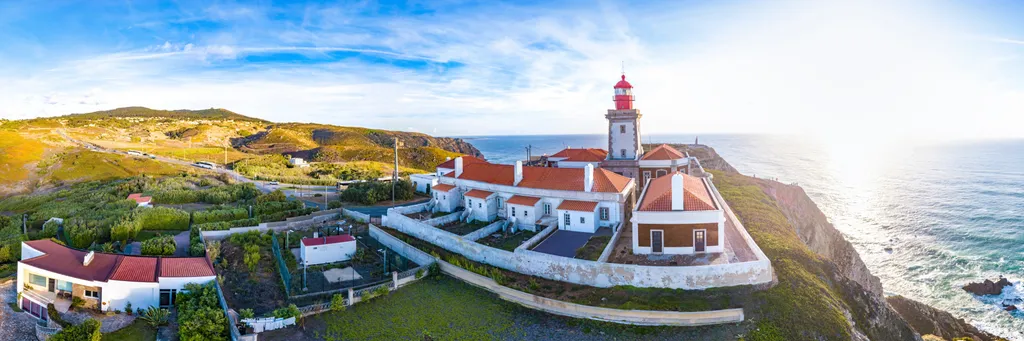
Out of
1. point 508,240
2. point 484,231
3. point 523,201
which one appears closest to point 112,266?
point 484,231

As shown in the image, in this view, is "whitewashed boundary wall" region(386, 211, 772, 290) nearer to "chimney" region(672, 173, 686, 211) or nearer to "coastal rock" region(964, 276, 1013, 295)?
"chimney" region(672, 173, 686, 211)

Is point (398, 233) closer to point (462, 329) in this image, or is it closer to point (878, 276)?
point (462, 329)

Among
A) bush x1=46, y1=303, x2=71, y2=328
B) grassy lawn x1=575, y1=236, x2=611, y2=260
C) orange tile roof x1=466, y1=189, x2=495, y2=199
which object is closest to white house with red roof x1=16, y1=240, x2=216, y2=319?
bush x1=46, y1=303, x2=71, y2=328

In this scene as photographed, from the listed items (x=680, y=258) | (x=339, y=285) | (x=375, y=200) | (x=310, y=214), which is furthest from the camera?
(x=375, y=200)

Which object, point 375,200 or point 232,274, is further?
point 375,200

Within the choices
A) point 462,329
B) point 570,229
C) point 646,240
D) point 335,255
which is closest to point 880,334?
point 646,240

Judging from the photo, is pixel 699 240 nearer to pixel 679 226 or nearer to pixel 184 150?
pixel 679 226

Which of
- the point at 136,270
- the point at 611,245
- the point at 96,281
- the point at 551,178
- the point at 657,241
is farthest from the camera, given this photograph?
the point at 551,178

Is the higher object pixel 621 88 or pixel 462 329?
pixel 621 88
